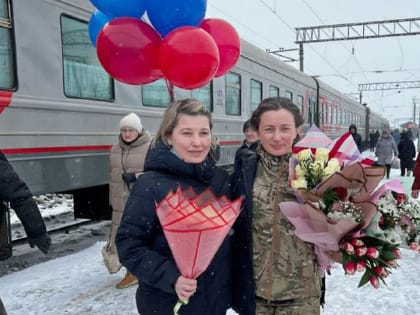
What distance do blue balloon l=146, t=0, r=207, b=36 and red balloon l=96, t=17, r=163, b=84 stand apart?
0.32ft

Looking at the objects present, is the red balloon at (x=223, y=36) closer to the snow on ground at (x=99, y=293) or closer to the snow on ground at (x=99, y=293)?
the snow on ground at (x=99, y=293)

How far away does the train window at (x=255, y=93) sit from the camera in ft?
27.6

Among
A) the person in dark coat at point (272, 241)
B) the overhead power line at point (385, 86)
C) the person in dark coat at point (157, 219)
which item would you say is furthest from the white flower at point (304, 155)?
the overhead power line at point (385, 86)

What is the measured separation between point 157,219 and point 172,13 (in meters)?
2.29

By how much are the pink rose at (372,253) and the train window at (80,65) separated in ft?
11.8

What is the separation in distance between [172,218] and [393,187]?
0.86 m

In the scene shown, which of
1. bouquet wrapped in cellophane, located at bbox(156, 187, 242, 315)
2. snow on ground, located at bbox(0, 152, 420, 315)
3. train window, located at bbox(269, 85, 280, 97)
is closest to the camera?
bouquet wrapped in cellophane, located at bbox(156, 187, 242, 315)

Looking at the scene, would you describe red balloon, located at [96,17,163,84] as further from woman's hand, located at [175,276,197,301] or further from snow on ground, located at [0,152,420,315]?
woman's hand, located at [175,276,197,301]

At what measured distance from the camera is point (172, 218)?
1.26 m

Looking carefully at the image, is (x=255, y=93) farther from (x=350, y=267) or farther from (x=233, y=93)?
(x=350, y=267)

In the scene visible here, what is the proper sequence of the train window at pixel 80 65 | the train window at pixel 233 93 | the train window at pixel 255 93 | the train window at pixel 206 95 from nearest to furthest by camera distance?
the train window at pixel 80 65 < the train window at pixel 206 95 < the train window at pixel 233 93 < the train window at pixel 255 93

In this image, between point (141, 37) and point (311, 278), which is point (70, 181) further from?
point (311, 278)

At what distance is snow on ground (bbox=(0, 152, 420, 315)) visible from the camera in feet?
11.3

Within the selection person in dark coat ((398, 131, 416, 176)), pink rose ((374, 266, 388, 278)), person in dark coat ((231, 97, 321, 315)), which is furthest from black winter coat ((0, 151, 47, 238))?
person in dark coat ((398, 131, 416, 176))
